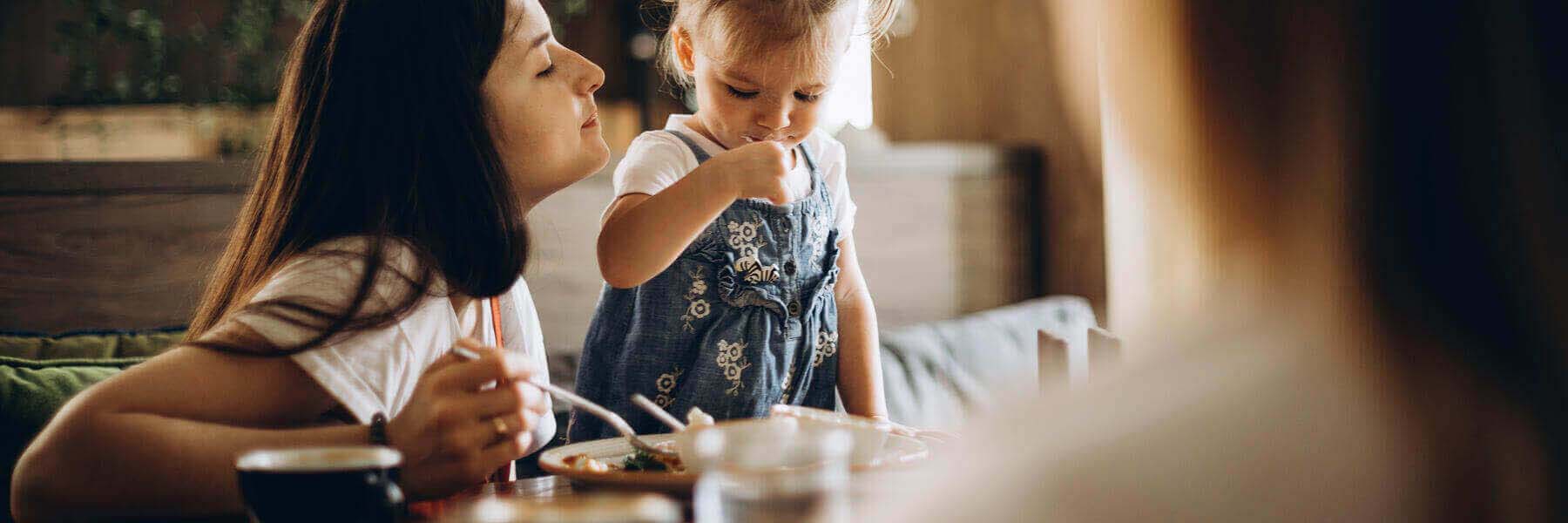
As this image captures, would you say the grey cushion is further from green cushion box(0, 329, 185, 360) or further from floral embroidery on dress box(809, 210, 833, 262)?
green cushion box(0, 329, 185, 360)

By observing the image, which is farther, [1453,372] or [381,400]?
[381,400]

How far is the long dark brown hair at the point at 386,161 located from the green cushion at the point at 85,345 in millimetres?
499

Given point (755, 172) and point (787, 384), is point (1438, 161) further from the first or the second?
point (787, 384)

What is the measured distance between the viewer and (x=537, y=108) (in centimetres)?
120

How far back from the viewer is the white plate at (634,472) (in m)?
0.85

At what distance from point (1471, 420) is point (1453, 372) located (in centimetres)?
2

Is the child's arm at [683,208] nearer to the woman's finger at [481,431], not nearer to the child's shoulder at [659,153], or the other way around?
the child's shoulder at [659,153]

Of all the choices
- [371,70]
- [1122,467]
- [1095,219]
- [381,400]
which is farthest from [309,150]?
[1095,219]

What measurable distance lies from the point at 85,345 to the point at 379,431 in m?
0.91

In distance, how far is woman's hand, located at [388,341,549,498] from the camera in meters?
0.85

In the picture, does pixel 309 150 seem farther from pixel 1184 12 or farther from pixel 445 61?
pixel 1184 12

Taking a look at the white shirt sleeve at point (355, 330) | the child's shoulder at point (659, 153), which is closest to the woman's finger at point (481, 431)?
the white shirt sleeve at point (355, 330)

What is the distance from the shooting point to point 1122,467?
0.40m

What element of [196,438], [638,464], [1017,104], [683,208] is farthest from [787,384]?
[1017,104]
